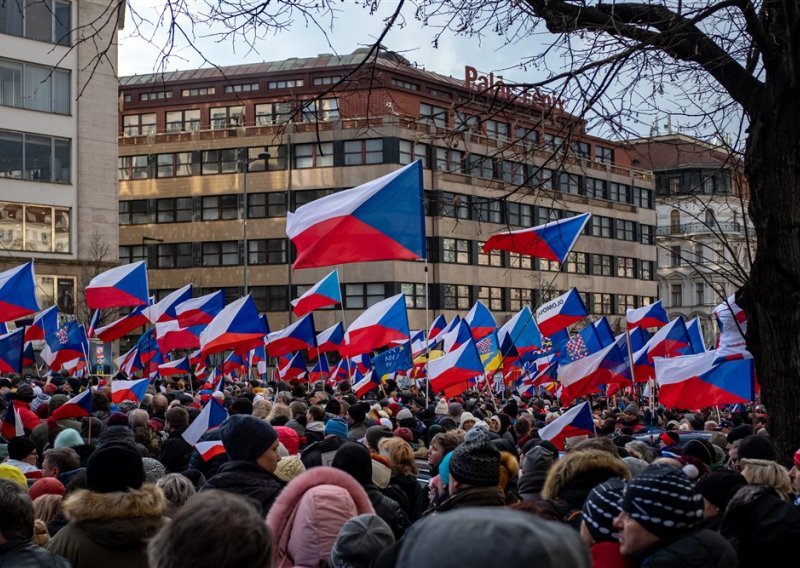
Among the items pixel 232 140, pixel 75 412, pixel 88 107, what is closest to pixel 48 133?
pixel 88 107

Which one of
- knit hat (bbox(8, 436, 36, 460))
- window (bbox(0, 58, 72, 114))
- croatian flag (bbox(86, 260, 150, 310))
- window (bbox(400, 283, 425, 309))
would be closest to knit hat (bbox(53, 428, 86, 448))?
knit hat (bbox(8, 436, 36, 460))

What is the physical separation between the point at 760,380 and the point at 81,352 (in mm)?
18270

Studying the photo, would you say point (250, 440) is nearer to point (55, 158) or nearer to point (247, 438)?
point (247, 438)

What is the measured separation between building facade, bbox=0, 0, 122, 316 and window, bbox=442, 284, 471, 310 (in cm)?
2475

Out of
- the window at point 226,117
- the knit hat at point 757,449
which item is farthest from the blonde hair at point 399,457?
the window at point 226,117

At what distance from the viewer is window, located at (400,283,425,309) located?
64000 mm

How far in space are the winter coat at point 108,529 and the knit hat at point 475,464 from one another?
4.77 feet

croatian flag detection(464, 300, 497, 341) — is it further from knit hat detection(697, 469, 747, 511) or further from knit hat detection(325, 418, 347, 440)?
knit hat detection(697, 469, 747, 511)

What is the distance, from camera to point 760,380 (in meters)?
7.43

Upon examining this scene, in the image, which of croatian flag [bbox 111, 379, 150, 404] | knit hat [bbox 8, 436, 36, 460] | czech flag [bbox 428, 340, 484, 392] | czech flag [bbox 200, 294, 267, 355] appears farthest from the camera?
czech flag [bbox 200, 294, 267, 355]

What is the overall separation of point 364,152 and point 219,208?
31.4ft

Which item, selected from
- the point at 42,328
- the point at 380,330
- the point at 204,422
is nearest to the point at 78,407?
the point at 204,422

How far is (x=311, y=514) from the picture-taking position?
14.9 ft

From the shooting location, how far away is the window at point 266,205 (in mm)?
64875
